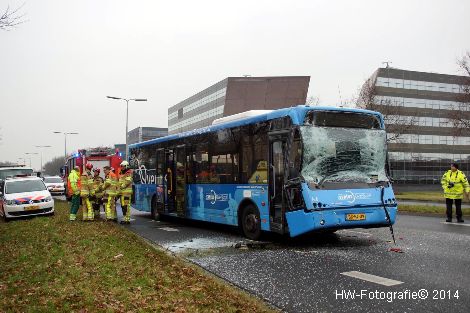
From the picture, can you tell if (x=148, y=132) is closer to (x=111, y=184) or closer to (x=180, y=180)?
(x=111, y=184)

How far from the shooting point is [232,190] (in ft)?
41.4

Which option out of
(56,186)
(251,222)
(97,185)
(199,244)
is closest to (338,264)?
(251,222)

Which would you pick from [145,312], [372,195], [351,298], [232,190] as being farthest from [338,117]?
[145,312]

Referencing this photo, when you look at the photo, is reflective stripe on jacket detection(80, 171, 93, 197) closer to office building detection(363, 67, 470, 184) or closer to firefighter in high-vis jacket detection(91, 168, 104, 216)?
firefighter in high-vis jacket detection(91, 168, 104, 216)

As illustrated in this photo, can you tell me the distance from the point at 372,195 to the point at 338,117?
1835 millimetres

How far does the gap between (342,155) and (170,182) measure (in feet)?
25.1

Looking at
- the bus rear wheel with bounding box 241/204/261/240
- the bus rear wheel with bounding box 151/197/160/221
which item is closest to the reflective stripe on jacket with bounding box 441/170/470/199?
the bus rear wheel with bounding box 241/204/261/240

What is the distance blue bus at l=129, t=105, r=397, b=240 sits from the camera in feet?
32.7

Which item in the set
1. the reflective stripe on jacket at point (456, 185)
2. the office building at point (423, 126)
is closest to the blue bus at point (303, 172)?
the reflective stripe on jacket at point (456, 185)

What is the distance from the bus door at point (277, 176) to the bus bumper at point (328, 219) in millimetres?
411

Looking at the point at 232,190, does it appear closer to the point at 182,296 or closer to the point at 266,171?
the point at 266,171

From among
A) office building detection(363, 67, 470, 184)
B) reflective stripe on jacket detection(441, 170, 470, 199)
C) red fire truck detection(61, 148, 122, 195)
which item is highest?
office building detection(363, 67, 470, 184)

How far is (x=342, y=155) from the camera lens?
10328 millimetres

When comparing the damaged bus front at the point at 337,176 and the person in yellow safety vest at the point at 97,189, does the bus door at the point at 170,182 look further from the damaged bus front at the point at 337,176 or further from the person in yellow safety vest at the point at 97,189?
the damaged bus front at the point at 337,176
